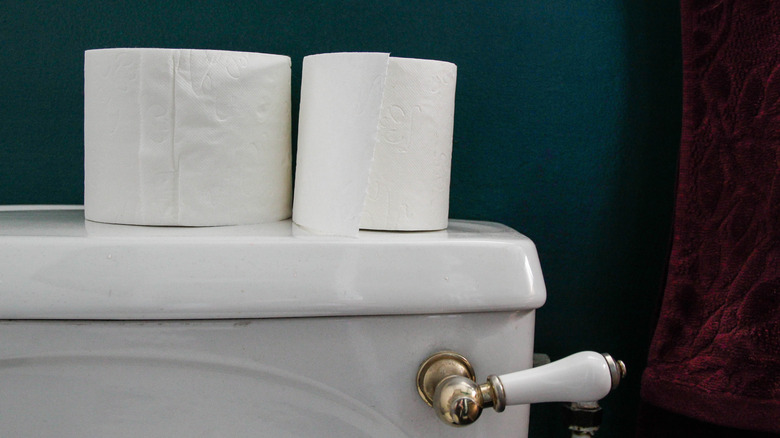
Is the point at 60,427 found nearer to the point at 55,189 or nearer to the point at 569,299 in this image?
the point at 55,189

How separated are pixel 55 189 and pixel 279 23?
285 mm

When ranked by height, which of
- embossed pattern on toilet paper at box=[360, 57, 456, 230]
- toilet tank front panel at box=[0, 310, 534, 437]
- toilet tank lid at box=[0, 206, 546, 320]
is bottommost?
Result: toilet tank front panel at box=[0, 310, 534, 437]

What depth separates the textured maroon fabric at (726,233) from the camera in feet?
1.55

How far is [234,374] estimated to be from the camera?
39cm

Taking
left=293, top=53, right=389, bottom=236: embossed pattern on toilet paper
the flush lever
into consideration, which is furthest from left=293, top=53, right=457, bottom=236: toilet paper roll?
the flush lever

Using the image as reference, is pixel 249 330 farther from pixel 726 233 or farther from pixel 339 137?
pixel 726 233

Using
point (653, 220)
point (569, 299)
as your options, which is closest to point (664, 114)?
point (653, 220)

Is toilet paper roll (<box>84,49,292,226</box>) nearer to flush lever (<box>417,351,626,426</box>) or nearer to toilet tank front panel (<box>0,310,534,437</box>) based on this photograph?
toilet tank front panel (<box>0,310,534,437</box>)

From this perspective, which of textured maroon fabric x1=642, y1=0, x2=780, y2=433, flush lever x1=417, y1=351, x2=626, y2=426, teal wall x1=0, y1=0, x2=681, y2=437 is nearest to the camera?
flush lever x1=417, y1=351, x2=626, y2=426

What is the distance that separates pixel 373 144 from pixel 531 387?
191 mm

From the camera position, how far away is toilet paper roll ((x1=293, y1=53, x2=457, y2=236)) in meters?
0.41

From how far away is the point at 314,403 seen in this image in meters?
0.40

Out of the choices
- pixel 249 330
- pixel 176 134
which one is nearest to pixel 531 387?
pixel 249 330

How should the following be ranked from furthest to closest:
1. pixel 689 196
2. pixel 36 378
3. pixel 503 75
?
pixel 503 75 → pixel 689 196 → pixel 36 378
